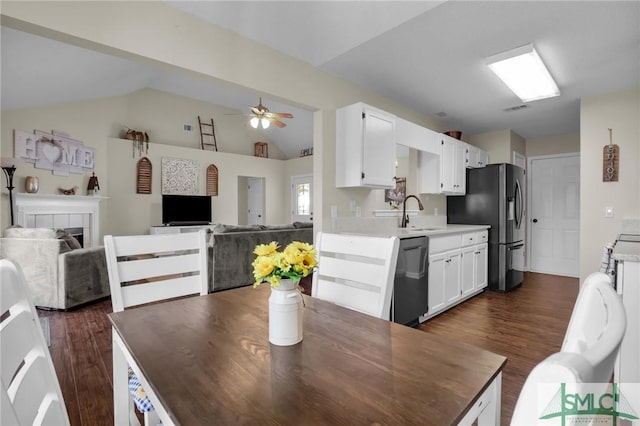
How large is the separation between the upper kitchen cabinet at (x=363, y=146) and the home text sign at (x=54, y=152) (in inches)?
187

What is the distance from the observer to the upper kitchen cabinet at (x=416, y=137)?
3492mm

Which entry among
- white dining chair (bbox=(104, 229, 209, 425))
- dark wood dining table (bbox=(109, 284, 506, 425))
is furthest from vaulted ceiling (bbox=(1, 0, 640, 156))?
dark wood dining table (bbox=(109, 284, 506, 425))

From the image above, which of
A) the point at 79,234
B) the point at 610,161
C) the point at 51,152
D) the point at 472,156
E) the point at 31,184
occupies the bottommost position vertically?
the point at 79,234

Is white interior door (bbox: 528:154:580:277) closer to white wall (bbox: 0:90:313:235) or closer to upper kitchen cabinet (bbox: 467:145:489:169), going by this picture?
upper kitchen cabinet (bbox: 467:145:489:169)

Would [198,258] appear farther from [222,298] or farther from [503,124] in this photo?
[503,124]

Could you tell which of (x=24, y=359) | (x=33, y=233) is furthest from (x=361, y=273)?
(x=33, y=233)

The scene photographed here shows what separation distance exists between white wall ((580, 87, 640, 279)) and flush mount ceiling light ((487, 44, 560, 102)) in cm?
64

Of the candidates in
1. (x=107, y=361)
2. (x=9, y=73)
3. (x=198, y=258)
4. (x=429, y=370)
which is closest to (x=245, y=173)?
(x=9, y=73)

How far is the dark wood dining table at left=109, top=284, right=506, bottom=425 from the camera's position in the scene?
63 centimetres

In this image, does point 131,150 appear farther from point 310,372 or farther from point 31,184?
point 310,372

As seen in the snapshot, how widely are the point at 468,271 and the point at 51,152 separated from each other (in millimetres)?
6294

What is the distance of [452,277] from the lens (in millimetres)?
3424

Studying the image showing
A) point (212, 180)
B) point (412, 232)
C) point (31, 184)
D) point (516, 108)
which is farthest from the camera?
point (212, 180)

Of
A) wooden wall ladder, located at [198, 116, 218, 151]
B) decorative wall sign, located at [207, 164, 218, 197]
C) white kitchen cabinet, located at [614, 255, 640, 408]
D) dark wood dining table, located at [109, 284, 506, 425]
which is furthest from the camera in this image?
wooden wall ladder, located at [198, 116, 218, 151]
